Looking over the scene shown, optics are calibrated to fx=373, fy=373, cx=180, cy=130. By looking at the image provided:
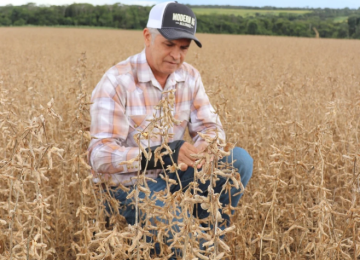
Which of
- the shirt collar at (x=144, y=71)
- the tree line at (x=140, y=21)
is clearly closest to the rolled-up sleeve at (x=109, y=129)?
the shirt collar at (x=144, y=71)

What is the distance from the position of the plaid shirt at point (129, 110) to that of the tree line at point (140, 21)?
1884 inches

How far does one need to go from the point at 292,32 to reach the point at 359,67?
43.1 meters

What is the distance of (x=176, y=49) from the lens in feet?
7.84

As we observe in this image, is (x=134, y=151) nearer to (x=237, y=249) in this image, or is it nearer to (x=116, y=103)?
(x=116, y=103)

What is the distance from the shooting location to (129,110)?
2.40m

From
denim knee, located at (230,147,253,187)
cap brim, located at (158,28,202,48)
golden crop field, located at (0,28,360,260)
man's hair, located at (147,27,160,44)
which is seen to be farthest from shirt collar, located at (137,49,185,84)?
denim knee, located at (230,147,253,187)

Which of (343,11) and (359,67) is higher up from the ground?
(343,11)

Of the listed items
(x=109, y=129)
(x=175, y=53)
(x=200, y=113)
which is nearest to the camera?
(x=109, y=129)

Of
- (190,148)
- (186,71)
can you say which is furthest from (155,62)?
(190,148)

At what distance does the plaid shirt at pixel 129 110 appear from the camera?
7.15ft

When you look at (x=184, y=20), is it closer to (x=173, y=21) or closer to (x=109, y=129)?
(x=173, y=21)

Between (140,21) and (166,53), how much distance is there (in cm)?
5593

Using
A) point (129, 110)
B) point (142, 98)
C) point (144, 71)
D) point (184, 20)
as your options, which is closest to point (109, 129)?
point (129, 110)

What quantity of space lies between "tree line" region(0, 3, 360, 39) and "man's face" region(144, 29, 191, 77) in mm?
48064
